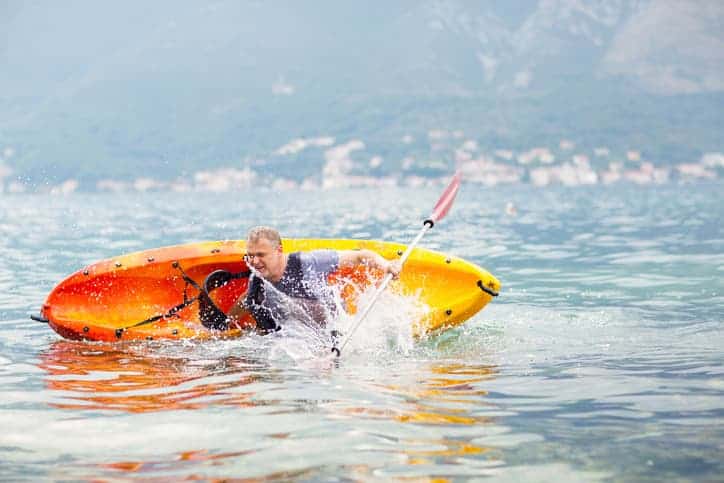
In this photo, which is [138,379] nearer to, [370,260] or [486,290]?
[370,260]

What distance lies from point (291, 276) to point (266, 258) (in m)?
0.37

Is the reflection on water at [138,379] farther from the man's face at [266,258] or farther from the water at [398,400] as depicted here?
the man's face at [266,258]

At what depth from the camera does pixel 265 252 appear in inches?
347

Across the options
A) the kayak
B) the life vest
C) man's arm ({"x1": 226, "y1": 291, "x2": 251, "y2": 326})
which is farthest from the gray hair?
man's arm ({"x1": 226, "y1": 291, "x2": 251, "y2": 326})

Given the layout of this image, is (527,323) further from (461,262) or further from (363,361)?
(363,361)

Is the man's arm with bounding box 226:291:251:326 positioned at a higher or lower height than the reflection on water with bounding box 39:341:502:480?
higher

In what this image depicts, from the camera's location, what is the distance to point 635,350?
9.12m

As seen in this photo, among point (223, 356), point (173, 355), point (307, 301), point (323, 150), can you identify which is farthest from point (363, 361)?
point (323, 150)

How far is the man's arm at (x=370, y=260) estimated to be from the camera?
352 inches

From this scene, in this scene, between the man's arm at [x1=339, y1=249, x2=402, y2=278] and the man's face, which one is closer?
the man's face

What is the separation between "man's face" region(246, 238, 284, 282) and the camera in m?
8.79

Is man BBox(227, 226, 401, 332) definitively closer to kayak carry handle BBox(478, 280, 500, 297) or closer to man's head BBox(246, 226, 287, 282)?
man's head BBox(246, 226, 287, 282)

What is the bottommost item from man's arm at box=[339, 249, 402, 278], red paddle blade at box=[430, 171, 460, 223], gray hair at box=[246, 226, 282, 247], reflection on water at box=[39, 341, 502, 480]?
reflection on water at box=[39, 341, 502, 480]

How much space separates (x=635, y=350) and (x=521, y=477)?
407 cm
